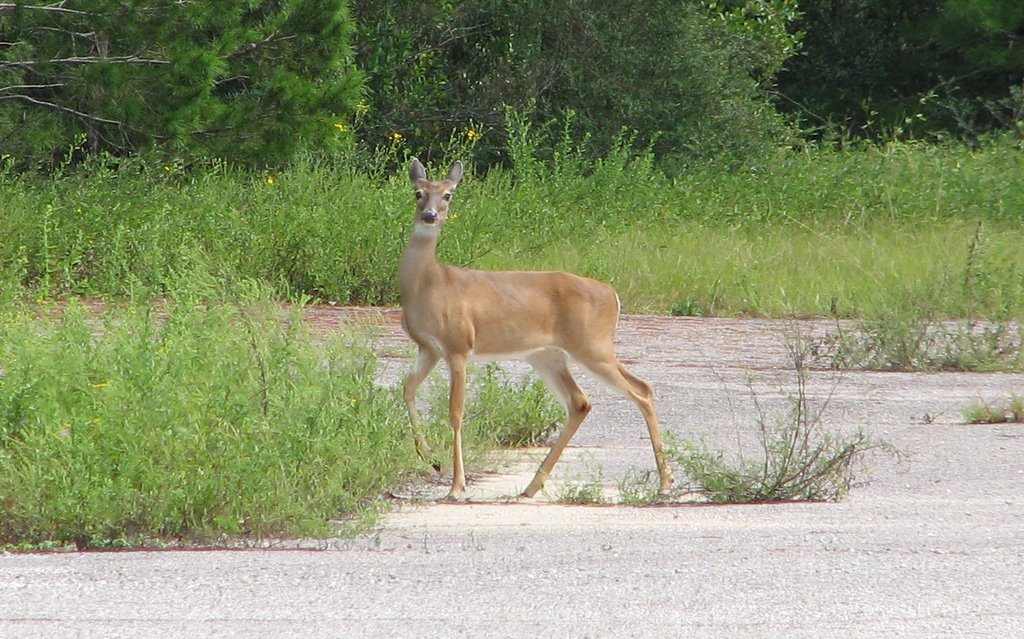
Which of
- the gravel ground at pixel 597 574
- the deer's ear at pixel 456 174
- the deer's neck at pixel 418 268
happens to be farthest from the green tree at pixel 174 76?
the gravel ground at pixel 597 574

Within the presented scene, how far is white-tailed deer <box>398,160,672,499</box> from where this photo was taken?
9.03 meters

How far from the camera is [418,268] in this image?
9141mm

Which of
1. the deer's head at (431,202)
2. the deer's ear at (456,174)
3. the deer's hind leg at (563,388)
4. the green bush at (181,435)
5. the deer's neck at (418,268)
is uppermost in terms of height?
the deer's ear at (456,174)

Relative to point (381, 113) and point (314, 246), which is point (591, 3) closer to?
point (381, 113)

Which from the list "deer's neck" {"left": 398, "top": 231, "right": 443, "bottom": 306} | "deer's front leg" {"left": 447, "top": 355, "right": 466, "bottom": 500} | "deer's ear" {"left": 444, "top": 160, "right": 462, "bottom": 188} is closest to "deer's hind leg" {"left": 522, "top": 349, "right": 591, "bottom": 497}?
"deer's front leg" {"left": 447, "top": 355, "right": 466, "bottom": 500}

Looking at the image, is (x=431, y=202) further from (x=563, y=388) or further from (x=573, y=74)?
(x=573, y=74)

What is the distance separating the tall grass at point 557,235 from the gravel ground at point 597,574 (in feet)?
25.5

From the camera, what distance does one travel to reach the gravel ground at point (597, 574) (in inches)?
211

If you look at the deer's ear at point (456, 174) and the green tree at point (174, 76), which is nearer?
the deer's ear at point (456, 174)

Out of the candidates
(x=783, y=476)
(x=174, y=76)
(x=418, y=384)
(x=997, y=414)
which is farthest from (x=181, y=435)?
(x=174, y=76)

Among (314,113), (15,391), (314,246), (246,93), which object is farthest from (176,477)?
(246,93)

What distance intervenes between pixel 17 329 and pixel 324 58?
10.6 meters

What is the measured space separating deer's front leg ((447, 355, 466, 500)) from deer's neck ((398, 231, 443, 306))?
41 cm

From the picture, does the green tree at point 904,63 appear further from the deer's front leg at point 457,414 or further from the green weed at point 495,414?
the deer's front leg at point 457,414
